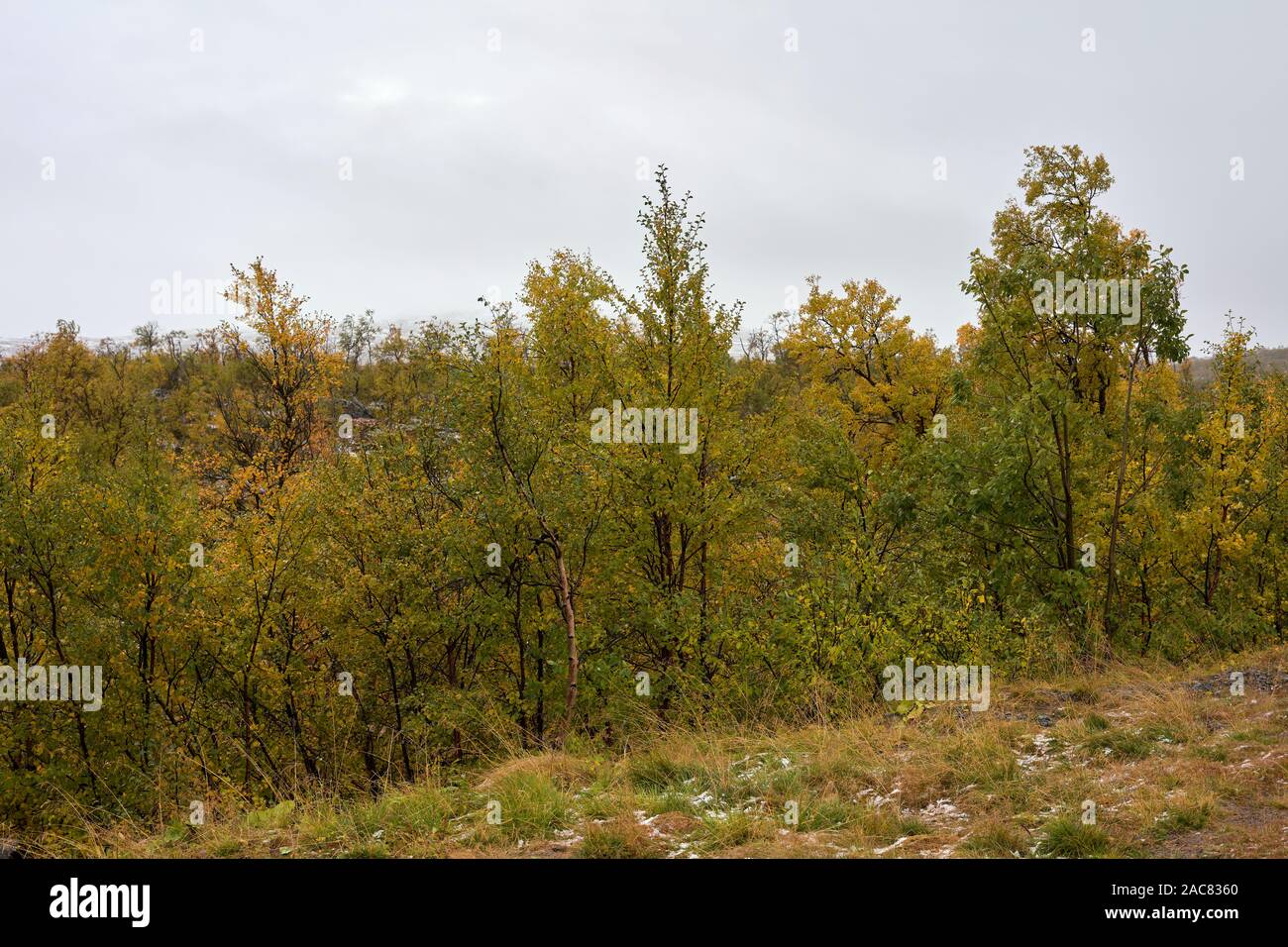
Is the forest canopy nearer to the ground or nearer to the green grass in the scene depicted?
the ground

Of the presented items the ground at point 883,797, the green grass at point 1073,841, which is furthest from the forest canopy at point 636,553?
the green grass at point 1073,841

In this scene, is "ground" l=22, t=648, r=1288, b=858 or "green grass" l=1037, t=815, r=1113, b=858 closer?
"green grass" l=1037, t=815, r=1113, b=858

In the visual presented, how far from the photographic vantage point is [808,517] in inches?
641

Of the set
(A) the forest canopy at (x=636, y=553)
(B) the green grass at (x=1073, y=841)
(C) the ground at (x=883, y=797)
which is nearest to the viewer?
(B) the green grass at (x=1073, y=841)

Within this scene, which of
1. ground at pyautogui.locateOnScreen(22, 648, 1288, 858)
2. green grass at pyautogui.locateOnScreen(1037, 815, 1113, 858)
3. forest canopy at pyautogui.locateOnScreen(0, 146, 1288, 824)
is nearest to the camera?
green grass at pyautogui.locateOnScreen(1037, 815, 1113, 858)

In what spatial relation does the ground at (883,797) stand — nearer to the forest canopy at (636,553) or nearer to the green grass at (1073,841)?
the green grass at (1073,841)

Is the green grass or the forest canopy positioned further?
the forest canopy

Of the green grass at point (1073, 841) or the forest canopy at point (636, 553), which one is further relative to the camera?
the forest canopy at point (636, 553)

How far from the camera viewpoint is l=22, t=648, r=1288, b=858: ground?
6367 millimetres

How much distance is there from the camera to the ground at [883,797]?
6.37m

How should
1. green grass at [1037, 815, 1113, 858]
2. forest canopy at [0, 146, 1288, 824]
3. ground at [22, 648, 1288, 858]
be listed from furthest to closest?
forest canopy at [0, 146, 1288, 824]
ground at [22, 648, 1288, 858]
green grass at [1037, 815, 1113, 858]

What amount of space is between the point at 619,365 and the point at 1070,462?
890 centimetres

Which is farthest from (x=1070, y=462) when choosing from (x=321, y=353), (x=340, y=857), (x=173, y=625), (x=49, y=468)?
(x=49, y=468)

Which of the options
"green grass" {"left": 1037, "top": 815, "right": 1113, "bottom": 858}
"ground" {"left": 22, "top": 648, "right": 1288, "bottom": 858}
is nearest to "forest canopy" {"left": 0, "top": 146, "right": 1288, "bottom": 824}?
"ground" {"left": 22, "top": 648, "right": 1288, "bottom": 858}
